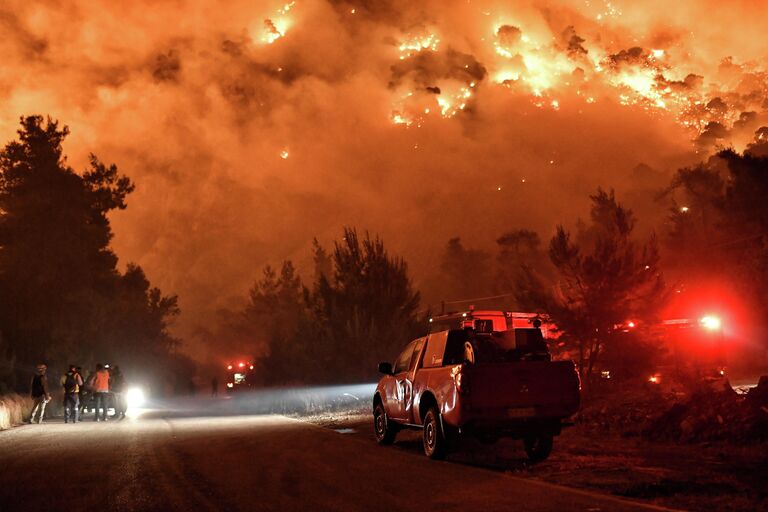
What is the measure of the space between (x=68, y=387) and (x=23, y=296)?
2639 cm

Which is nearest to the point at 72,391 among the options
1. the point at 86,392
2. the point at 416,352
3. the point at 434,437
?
the point at 86,392

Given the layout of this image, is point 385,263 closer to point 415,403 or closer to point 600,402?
point 600,402

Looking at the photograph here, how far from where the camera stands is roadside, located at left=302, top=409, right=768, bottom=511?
773cm

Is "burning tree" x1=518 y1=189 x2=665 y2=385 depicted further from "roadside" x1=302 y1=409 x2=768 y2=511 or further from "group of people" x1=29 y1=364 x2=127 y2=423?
"group of people" x1=29 y1=364 x2=127 y2=423

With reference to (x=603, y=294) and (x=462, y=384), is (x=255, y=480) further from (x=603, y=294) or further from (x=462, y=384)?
(x=603, y=294)

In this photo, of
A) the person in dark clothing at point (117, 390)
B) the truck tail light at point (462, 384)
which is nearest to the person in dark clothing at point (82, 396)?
the person in dark clothing at point (117, 390)

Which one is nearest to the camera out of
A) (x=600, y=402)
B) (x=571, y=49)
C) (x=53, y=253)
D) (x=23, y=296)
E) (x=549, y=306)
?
(x=600, y=402)

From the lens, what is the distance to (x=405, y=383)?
13406 mm

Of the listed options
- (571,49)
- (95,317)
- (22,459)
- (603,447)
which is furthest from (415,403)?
(571,49)

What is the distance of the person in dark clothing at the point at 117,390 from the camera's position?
25794 millimetres

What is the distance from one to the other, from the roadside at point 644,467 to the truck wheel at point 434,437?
0.92ft

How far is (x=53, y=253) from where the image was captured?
48562 millimetres

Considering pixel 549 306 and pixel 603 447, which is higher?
pixel 549 306

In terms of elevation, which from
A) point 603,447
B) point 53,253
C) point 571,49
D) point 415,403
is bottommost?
point 603,447
